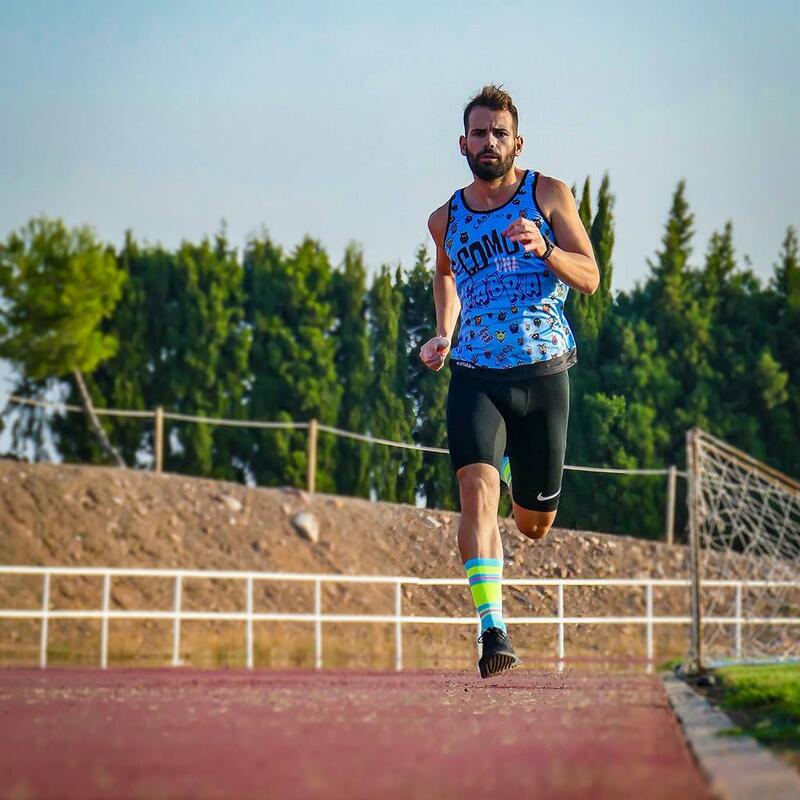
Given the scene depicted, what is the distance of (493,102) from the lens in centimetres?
521

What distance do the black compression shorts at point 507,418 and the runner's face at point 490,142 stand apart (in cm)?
67

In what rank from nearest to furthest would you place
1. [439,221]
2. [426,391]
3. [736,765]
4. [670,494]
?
[736,765] → [439,221] → [426,391] → [670,494]

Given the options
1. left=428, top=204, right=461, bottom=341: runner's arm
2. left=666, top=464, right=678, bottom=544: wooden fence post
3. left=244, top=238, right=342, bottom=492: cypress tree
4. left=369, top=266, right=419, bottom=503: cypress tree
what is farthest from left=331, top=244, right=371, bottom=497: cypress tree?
left=428, top=204, right=461, bottom=341: runner's arm

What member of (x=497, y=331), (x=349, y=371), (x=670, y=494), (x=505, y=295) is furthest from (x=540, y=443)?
(x=349, y=371)

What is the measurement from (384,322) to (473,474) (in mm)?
2096

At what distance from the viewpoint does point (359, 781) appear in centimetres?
340

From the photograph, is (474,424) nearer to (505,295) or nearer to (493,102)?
(505,295)

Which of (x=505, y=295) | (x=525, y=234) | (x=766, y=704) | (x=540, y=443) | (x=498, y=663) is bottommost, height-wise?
(x=766, y=704)

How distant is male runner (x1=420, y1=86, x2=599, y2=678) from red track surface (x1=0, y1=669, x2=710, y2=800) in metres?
0.61

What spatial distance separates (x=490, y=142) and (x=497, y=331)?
627 mm

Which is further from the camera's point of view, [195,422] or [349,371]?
[195,422]

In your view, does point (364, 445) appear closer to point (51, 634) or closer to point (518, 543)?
point (51, 634)

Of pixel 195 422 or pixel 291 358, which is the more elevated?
pixel 291 358

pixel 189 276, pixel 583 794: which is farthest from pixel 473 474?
pixel 189 276
